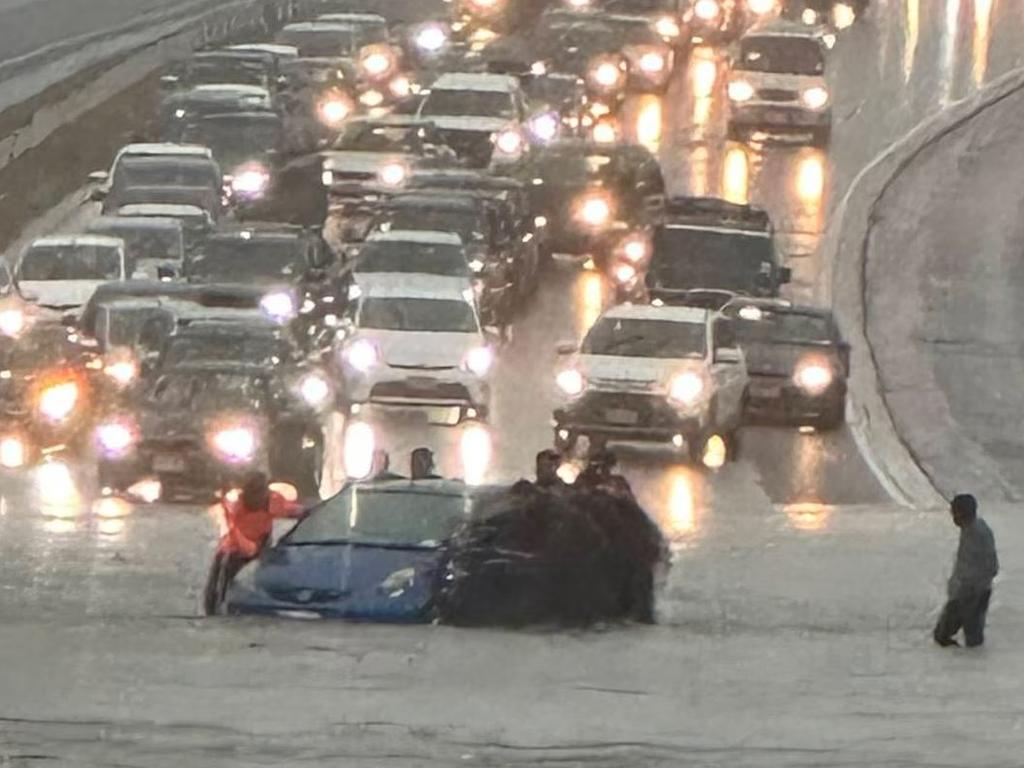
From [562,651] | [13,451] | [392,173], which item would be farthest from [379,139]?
[562,651]

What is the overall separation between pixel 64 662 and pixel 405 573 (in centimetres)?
267

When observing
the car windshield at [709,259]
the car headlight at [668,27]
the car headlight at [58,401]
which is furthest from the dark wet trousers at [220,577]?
the car headlight at [668,27]

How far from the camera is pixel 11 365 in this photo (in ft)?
103

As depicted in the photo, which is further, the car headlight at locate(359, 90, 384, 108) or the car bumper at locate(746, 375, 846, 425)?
the car headlight at locate(359, 90, 384, 108)

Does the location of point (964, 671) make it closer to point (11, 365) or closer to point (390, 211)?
point (11, 365)

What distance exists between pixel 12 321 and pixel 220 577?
45.4ft

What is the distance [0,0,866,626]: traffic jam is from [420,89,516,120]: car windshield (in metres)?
0.07

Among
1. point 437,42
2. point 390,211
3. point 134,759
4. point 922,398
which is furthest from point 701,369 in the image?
point 437,42

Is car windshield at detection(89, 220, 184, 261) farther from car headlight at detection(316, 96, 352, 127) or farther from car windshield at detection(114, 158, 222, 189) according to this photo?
car headlight at detection(316, 96, 352, 127)

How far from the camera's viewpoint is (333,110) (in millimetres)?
53250

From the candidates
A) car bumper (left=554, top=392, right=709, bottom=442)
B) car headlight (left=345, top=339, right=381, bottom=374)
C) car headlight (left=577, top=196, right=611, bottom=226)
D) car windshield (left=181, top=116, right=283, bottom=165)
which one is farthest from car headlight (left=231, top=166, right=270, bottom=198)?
car bumper (left=554, top=392, right=709, bottom=442)

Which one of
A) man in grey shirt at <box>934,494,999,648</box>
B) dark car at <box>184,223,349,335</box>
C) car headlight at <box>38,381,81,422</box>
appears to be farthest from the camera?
dark car at <box>184,223,349,335</box>

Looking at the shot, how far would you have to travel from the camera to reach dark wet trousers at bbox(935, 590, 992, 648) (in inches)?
757

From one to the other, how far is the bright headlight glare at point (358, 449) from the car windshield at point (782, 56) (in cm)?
2187
